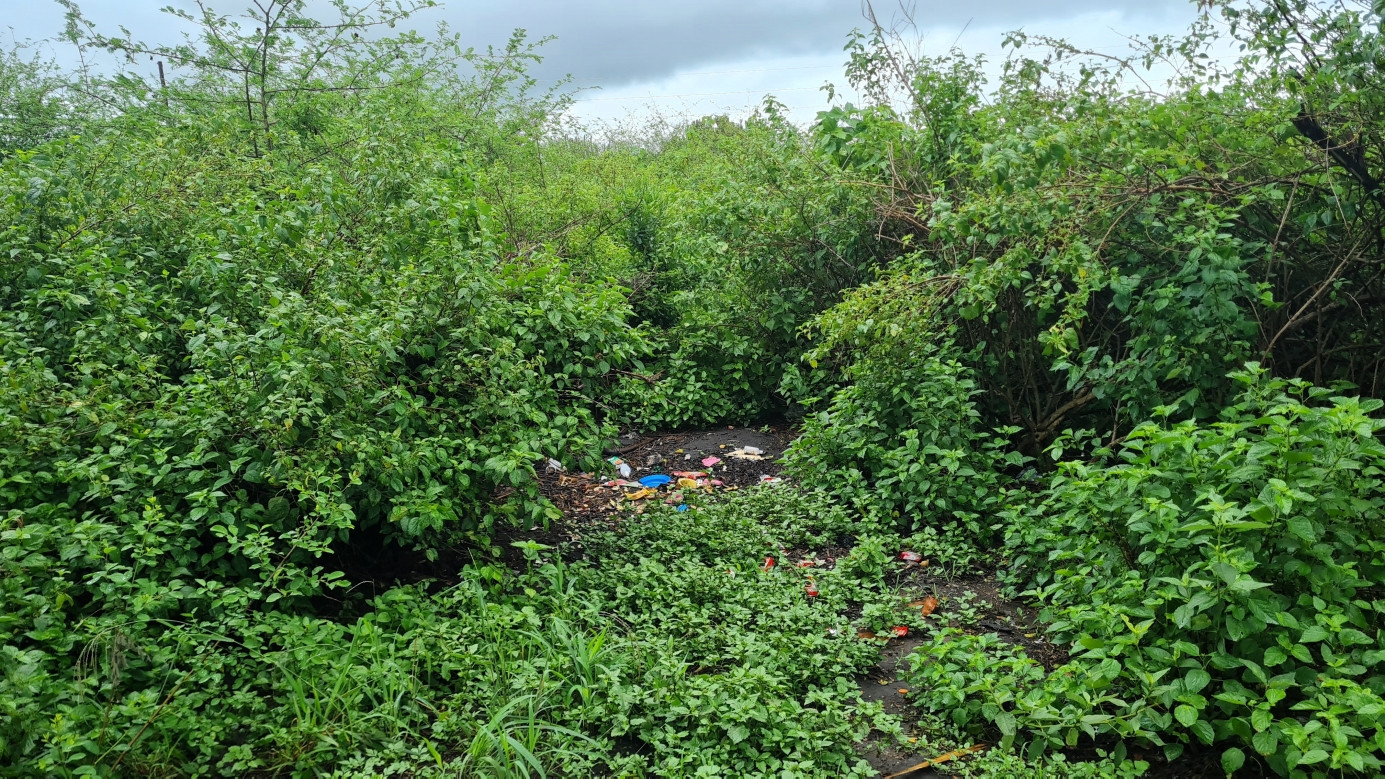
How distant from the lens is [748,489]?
533 cm

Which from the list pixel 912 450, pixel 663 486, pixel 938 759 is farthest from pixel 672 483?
pixel 938 759

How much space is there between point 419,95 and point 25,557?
7.41m

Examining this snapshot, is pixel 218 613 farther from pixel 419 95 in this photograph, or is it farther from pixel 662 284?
Answer: pixel 419 95

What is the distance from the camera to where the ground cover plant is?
2.63 m

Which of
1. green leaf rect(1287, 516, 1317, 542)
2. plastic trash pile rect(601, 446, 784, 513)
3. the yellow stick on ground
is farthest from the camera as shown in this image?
plastic trash pile rect(601, 446, 784, 513)

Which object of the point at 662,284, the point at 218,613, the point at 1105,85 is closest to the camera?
the point at 218,613

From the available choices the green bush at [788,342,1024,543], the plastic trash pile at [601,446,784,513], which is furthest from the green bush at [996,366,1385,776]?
the plastic trash pile at [601,446,784,513]

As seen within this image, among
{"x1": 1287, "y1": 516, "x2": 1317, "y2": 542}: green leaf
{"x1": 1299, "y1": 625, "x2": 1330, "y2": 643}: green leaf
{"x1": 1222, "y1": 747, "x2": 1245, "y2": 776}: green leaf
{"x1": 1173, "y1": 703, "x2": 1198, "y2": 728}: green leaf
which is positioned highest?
{"x1": 1287, "y1": 516, "x2": 1317, "y2": 542}: green leaf

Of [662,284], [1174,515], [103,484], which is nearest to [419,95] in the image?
[662,284]

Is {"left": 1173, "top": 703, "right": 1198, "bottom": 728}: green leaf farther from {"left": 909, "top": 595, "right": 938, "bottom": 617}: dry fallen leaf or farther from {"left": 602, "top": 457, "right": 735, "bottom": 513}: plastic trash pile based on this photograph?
{"left": 602, "top": 457, "right": 735, "bottom": 513}: plastic trash pile

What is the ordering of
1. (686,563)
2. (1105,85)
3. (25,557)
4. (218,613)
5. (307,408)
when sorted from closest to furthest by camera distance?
(25,557)
(218,613)
(307,408)
(686,563)
(1105,85)

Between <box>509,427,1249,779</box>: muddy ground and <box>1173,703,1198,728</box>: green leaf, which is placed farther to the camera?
<box>509,427,1249,779</box>: muddy ground

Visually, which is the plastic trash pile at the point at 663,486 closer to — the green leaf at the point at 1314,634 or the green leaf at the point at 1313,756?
the green leaf at the point at 1314,634

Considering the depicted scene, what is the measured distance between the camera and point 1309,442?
279cm
